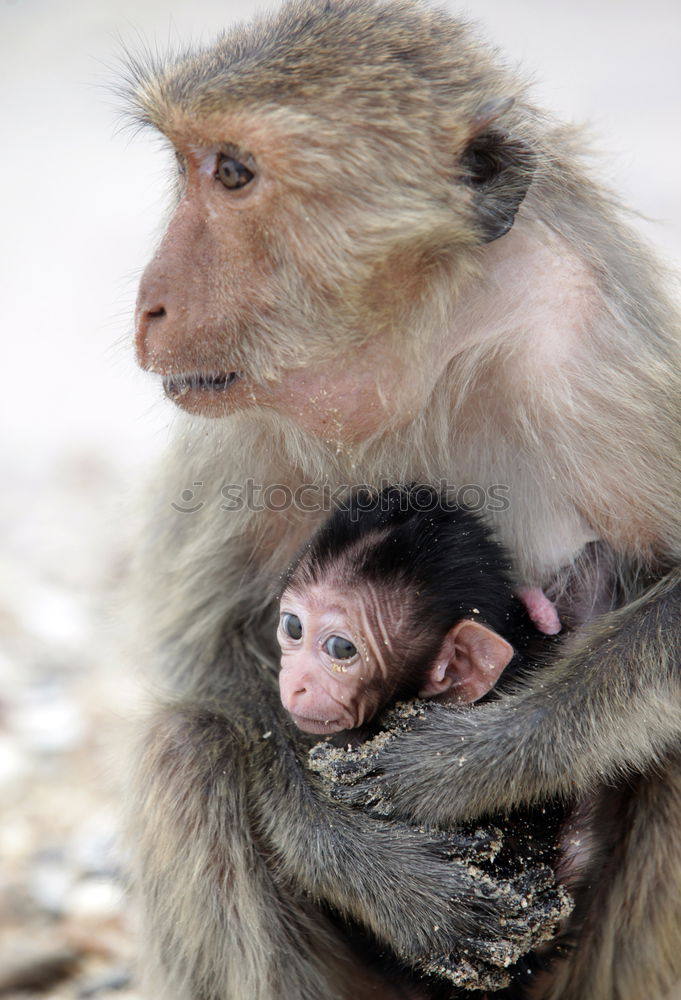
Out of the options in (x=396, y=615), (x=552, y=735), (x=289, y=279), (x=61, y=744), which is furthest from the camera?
(x=61, y=744)

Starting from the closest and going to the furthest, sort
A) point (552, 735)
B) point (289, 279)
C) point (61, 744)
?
1. point (552, 735)
2. point (289, 279)
3. point (61, 744)

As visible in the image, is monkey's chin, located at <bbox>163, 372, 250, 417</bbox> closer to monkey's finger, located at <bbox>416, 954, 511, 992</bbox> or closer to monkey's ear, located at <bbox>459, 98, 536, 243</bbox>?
monkey's ear, located at <bbox>459, 98, 536, 243</bbox>

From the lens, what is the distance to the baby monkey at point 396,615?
115 inches

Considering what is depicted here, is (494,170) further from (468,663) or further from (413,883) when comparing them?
(413,883)

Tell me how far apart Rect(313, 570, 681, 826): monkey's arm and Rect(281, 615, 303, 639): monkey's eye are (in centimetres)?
29

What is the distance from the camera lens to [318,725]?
2947mm

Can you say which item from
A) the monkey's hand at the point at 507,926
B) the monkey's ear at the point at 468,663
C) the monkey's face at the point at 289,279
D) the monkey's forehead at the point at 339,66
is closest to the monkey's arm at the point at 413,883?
the monkey's hand at the point at 507,926

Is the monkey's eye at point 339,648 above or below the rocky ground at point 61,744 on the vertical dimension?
below

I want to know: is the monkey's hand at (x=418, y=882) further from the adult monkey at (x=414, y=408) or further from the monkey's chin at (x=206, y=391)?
the monkey's chin at (x=206, y=391)

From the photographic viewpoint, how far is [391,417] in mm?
2953

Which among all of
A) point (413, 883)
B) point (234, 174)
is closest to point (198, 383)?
point (234, 174)

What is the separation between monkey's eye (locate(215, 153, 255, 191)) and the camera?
2.80 metres

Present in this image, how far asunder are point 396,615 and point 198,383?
70 centimetres

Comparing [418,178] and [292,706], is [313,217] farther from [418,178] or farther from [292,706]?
[292,706]
